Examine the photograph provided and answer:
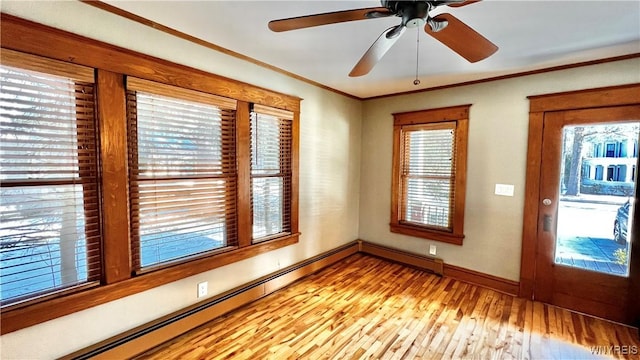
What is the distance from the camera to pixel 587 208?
2656 millimetres

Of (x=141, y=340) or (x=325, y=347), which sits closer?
(x=141, y=340)

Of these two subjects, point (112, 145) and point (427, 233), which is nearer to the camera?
point (112, 145)

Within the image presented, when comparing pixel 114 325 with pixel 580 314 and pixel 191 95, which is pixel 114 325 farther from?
pixel 580 314

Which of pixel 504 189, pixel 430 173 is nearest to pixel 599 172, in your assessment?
pixel 504 189

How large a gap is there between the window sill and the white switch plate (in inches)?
26.6

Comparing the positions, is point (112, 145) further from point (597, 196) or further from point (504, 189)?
point (597, 196)

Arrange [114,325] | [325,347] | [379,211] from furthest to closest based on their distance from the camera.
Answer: [379,211], [325,347], [114,325]

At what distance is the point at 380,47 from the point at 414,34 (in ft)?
2.35

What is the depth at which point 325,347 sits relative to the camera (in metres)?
2.18

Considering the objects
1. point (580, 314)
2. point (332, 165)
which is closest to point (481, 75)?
point (332, 165)

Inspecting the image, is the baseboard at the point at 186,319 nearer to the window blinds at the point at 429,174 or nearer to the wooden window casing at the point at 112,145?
the wooden window casing at the point at 112,145

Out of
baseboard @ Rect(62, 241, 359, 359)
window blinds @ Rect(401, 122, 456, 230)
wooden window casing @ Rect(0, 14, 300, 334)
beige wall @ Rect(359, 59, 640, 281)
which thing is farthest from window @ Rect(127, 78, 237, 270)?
beige wall @ Rect(359, 59, 640, 281)

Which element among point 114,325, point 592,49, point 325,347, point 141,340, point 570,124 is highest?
point 592,49

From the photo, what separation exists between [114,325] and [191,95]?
1.81 m
